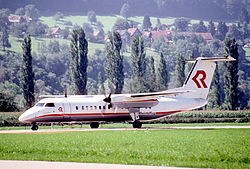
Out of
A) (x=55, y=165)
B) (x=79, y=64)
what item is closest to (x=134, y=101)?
(x=55, y=165)

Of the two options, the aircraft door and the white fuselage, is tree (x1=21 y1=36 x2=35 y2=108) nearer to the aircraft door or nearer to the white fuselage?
the white fuselage

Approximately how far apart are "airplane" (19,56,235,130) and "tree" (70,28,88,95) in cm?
4981

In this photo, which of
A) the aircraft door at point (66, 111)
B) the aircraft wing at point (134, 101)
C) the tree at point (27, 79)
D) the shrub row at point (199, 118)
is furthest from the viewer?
the tree at point (27, 79)

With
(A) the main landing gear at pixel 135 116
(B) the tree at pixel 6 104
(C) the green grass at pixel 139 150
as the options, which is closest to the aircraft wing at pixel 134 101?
(A) the main landing gear at pixel 135 116

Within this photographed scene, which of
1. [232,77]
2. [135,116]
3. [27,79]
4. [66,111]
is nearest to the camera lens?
[66,111]

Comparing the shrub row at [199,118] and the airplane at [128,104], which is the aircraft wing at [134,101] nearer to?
the airplane at [128,104]

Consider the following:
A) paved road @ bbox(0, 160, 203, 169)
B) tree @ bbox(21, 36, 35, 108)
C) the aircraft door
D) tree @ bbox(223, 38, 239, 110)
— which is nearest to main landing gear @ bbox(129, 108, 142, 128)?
the aircraft door

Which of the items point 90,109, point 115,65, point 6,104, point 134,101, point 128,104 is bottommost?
point 6,104

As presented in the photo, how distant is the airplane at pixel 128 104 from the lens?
159ft

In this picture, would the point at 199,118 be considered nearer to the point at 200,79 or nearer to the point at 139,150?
the point at 200,79

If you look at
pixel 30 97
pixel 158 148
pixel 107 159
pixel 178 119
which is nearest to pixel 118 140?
pixel 158 148

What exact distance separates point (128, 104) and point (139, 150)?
21.7 meters

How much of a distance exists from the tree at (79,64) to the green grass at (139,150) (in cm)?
6607

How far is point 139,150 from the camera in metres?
29.6
